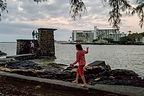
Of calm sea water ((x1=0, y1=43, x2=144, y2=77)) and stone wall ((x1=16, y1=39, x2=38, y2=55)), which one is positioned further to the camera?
stone wall ((x1=16, y1=39, x2=38, y2=55))

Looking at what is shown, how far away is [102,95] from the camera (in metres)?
6.06

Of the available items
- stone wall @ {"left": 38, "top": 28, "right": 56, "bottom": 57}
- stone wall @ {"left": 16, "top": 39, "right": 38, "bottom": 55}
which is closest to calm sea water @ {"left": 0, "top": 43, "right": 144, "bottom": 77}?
stone wall @ {"left": 38, "top": 28, "right": 56, "bottom": 57}

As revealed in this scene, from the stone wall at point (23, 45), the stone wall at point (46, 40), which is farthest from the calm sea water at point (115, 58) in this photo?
the stone wall at point (23, 45)

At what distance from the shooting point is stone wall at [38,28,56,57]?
2470 centimetres

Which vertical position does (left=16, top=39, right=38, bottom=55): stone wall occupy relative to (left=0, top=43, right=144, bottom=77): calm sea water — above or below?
above

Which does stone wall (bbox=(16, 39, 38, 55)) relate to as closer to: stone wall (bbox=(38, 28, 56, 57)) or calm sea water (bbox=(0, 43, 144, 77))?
stone wall (bbox=(38, 28, 56, 57))

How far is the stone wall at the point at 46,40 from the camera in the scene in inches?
973

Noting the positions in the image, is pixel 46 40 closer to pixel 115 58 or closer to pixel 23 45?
pixel 23 45

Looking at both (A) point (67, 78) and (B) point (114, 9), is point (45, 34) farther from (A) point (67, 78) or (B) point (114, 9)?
(B) point (114, 9)

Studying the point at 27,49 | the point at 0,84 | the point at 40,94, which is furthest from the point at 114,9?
the point at 27,49

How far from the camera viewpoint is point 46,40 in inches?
981

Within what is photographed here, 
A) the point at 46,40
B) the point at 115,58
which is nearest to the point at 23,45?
the point at 46,40

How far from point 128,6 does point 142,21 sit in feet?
2.51

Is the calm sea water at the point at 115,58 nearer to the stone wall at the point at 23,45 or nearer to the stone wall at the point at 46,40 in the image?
the stone wall at the point at 46,40
